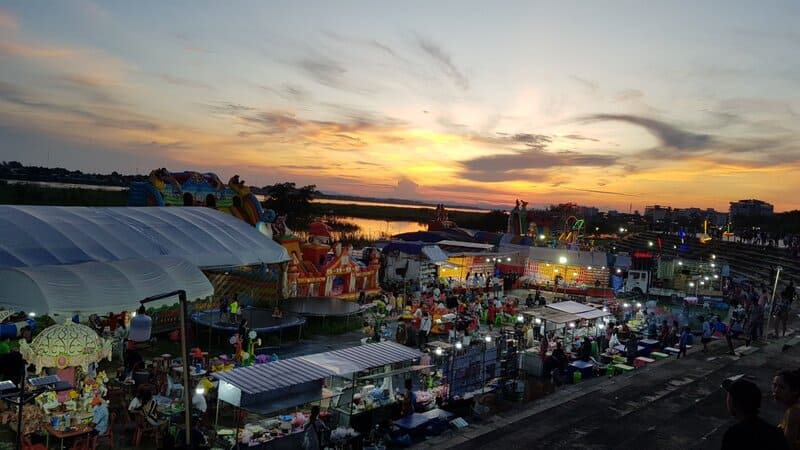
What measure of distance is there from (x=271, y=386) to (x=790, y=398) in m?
7.29

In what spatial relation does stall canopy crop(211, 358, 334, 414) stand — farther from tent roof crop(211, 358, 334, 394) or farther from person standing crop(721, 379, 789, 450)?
person standing crop(721, 379, 789, 450)

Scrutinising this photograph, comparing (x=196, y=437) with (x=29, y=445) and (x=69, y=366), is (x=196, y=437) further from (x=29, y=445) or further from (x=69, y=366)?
(x=69, y=366)

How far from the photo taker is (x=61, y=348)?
10750 millimetres

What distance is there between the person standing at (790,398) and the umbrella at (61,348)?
37.7 feet

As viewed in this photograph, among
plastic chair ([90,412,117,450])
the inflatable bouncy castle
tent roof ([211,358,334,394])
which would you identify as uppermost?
the inflatable bouncy castle

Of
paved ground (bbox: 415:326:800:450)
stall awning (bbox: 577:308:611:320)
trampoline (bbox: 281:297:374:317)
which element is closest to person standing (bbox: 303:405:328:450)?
paved ground (bbox: 415:326:800:450)

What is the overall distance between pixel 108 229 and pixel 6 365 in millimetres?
6736

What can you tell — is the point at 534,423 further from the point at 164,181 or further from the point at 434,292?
the point at 164,181

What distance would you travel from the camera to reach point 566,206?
44.7 m

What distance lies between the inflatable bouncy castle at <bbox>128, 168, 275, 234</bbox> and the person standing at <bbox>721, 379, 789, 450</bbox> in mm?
21156

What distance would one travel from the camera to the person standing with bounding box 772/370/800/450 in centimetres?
482

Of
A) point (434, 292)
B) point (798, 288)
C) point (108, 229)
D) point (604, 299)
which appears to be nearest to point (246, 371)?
point (108, 229)

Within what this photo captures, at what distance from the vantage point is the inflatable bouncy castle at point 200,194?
923 inches

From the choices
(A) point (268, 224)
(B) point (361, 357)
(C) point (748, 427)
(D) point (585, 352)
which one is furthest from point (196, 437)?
(A) point (268, 224)
